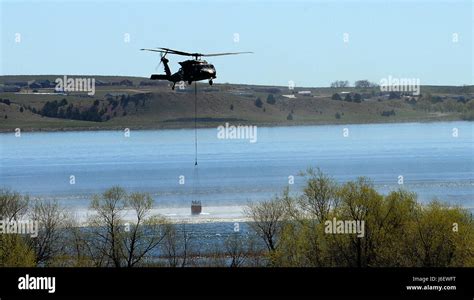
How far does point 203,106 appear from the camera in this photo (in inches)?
5477

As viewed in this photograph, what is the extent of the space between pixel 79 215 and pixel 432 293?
5538 cm

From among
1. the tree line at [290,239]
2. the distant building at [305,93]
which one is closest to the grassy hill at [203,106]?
the distant building at [305,93]

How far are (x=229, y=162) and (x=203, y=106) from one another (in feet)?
48.9

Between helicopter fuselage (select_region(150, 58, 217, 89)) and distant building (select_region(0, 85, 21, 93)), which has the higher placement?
distant building (select_region(0, 85, 21, 93))

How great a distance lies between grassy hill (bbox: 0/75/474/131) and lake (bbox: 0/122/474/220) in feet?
12.2

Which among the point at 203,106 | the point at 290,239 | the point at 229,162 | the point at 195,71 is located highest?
the point at 203,106

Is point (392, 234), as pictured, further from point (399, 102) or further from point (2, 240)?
point (399, 102)

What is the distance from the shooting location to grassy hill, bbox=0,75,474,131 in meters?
137

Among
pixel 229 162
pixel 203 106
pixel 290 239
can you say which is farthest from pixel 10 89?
pixel 290 239

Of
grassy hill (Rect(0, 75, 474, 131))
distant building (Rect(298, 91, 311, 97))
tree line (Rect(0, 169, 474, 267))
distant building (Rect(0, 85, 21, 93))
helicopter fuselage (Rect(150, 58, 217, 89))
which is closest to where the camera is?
helicopter fuselage (Rect(150, 58, 217, 89))

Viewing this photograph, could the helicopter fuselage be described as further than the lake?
No

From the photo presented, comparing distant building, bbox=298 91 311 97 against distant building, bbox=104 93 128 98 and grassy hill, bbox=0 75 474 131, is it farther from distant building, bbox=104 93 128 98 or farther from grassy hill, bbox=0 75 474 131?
distant building, bbox=104 93 128 98

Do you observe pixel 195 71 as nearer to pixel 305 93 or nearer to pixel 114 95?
pixel 114 95

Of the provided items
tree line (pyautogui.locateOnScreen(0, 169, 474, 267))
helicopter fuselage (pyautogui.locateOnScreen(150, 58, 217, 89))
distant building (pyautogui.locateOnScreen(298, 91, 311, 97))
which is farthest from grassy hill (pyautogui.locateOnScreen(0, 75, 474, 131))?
helicopter fuselage (pyautogui.locateOnScreen(150, 58, 217, 89))
